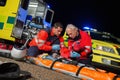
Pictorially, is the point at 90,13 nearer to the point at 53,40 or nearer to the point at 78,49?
the point at 78,49

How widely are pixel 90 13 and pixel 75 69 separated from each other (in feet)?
69.5

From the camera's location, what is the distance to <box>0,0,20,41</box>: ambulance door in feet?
35.5

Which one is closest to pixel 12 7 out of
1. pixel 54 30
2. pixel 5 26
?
pixel 5 26

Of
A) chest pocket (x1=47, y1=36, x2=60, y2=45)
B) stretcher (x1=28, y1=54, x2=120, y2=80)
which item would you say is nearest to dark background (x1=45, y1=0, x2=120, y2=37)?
chest pocket (x1=47, y1=36, x2=60, y2=45)

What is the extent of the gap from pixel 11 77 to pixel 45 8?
9870 mm

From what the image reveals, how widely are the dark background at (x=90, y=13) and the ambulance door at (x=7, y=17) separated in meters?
15.7

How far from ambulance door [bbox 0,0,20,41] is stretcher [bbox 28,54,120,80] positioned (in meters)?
3.46

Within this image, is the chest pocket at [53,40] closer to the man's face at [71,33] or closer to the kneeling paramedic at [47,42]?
the kneeling paramedic at [47,42]

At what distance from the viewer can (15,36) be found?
437 inches

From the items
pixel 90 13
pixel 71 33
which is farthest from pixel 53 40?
pixel 90 13

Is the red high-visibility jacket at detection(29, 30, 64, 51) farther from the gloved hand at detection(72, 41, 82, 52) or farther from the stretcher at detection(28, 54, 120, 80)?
the gloved hand at detection(72, 41, 82, 52)

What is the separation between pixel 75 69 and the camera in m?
6.78

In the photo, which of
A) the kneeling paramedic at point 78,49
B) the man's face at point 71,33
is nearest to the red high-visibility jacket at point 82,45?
the kneeling paramedic at point 78,49

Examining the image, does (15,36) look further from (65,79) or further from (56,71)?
(65,79)
